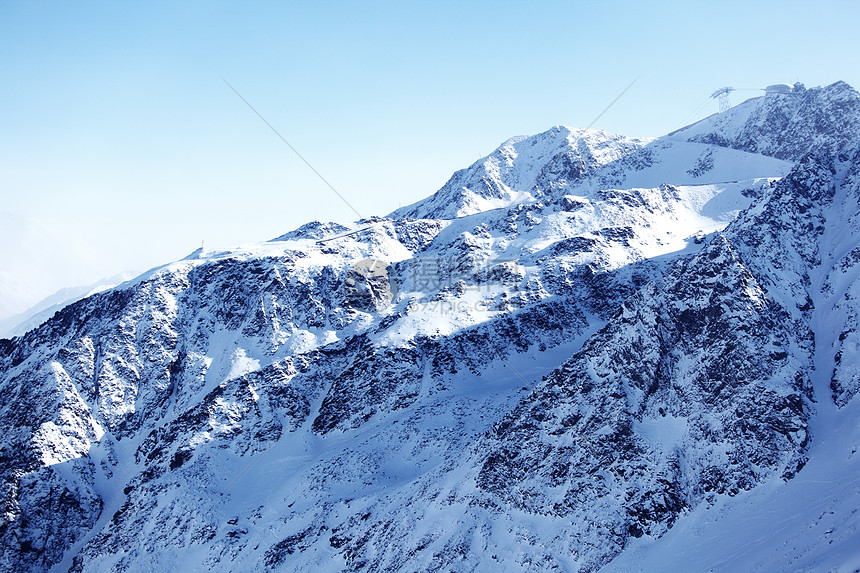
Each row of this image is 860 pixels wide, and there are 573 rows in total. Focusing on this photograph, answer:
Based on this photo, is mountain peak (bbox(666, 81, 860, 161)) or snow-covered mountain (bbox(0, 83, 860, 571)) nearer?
snow-covered mountain (bbox(0, 83, 860, 571))

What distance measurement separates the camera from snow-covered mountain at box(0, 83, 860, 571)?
44938 mm

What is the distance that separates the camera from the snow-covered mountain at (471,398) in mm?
44938

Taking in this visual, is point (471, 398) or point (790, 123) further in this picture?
point (790, 123)

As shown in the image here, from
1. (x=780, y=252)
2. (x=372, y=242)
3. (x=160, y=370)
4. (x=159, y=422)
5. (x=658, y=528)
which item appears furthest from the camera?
(x=372, y=242)

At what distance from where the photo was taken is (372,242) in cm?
10969

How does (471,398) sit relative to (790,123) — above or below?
below

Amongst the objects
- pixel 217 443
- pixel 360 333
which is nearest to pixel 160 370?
pixel 217 443

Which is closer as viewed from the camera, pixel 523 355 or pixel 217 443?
pixel 217 443

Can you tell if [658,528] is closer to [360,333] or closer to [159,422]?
[360,333]

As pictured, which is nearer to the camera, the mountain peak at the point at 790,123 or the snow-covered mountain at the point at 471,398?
the snow-covered mountain at the point at 471,398

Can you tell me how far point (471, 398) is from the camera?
238 feet

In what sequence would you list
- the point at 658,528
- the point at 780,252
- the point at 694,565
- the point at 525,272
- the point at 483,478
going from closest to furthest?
1. the point at 694,565
2. the point at 658,528
3. the point at 483,478
4. the point at 780,252
5. the point at 525,272

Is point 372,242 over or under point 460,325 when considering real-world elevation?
over

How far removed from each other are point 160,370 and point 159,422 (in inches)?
360
